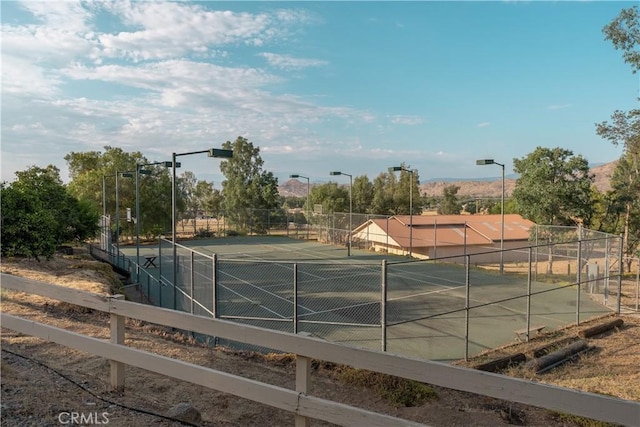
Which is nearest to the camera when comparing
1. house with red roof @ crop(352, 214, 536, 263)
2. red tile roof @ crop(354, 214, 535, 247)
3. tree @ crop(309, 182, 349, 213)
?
house with red roof @ crop(352, 214, 536, 263)

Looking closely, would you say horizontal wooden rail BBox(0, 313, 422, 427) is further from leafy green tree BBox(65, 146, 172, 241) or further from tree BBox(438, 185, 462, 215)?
tree BBox(438, 185, 462, 215)

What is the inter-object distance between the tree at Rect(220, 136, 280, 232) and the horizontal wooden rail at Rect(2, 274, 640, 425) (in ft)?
151

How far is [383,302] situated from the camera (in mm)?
9398

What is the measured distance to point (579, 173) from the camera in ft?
106

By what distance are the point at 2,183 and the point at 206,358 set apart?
50.1 feet

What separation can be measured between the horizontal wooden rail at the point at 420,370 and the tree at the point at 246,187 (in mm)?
46031

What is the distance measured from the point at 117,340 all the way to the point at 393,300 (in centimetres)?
1104

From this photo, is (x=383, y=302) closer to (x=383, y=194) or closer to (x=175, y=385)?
(x=175, y=385)

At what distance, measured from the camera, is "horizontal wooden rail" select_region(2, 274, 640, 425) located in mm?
2219

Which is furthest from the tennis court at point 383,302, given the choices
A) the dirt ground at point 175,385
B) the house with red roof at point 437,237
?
the house with red roof at point 437,237

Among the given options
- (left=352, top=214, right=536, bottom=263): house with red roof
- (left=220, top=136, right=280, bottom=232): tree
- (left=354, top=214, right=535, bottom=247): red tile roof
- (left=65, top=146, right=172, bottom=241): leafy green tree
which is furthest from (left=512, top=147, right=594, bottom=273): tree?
(left=65, top=146, right=172, bottom=241): leafy green tree

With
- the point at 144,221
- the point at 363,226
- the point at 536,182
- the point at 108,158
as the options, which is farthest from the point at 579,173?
the point at 108,158

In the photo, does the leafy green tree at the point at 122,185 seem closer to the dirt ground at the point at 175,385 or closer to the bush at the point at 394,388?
the dirt ground at the point at 175,385

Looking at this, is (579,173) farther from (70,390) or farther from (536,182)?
(70,390)
